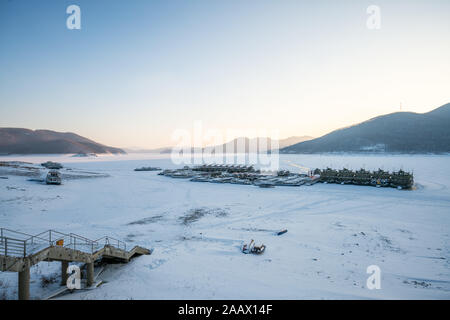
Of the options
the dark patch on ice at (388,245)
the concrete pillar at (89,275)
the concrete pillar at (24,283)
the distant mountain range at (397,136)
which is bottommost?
the dark patch on ice at (388,245)

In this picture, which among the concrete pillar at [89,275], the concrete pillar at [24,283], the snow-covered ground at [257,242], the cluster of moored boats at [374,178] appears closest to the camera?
the concrete pillar at [24,283]

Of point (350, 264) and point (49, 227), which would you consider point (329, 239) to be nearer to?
point (350, 264)

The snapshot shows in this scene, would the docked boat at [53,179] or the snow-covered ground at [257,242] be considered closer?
the snow-covered ground at [257,242]

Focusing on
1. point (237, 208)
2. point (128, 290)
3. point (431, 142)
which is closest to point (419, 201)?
point (237, 208)

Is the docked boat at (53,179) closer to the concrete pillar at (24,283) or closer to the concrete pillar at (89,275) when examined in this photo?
the concrete pillar at (89,275)

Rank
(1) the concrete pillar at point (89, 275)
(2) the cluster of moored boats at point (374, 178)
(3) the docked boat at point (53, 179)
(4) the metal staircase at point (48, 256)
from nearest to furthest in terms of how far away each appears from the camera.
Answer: (4) the metal staircase at point (48, 256), (1) the concrete pillar at point (89, 275), (2) the cluster of moored boats at point (374, 178), (3) the docked boat at point (53, 179)

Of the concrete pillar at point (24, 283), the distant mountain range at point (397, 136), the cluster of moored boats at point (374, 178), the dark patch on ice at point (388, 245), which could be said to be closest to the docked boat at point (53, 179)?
the concrete pillar at point (24, 283)
